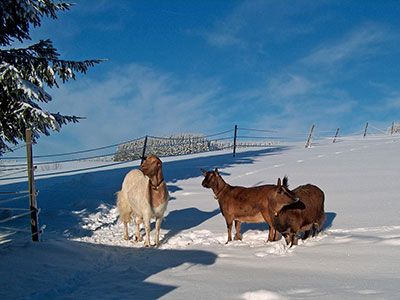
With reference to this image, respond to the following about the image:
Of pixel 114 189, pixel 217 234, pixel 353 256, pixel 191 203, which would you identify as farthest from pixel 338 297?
pixel 114 189

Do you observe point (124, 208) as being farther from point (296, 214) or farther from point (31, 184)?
point (296, 214)

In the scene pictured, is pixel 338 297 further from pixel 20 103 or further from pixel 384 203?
pixel 20 103

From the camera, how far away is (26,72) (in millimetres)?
8477

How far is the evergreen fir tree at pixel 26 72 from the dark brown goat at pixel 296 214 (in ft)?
19.9

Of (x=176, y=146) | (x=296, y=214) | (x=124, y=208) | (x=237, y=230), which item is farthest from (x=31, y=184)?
(x=176, y=146)

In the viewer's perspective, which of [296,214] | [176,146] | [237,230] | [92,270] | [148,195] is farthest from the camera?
[176,146]

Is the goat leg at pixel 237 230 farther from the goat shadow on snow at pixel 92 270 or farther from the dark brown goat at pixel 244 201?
the goat shadow on snow at pixel 92 270

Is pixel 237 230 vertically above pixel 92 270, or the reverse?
pixel 237 230

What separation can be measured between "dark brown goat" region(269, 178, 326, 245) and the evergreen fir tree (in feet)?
19.9

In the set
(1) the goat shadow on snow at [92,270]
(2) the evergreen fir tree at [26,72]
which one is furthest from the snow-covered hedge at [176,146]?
(1) the goat shadow on snow at [92,270]

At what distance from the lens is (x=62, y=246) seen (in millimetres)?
5555

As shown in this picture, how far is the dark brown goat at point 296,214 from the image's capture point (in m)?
4.78

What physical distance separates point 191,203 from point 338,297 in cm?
741

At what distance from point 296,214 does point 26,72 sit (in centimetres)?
811
